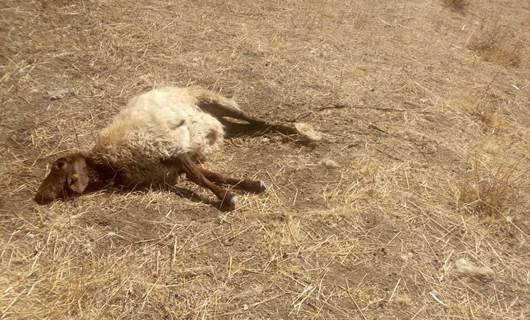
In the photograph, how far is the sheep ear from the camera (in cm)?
345

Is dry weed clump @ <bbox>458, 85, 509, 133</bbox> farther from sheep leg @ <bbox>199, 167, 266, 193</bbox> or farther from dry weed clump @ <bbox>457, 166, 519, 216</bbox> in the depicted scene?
sheep leg @ <bbox>199, 167, 266, 193</bbox>

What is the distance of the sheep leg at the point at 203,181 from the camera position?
3.54 metres

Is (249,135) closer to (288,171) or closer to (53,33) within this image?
(288,171)

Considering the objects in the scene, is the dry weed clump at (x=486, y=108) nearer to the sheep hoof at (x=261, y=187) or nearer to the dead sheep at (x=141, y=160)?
the sheep hoof at (x=261, y=187)

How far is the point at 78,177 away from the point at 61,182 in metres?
0.13

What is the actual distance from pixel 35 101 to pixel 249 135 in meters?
2.29

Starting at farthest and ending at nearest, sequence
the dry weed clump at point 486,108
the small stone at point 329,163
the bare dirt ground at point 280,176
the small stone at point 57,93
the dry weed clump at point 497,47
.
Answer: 1. the dry weed clump at point 497,47
2. the dry weed clump at point 486,108
3. the small stone at point 57,93
4. the small stone at point 329,163
5. the bare dirt ground at point 280,176

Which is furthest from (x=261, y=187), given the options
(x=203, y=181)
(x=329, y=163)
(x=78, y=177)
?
(x=78, y=177)

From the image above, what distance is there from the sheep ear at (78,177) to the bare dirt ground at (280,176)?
13 cm

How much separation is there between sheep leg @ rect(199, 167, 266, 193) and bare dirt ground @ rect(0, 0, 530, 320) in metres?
0.10

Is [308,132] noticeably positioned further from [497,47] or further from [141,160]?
[497,47]

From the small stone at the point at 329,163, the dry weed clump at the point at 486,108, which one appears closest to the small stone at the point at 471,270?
the small stone at the point at 329,163

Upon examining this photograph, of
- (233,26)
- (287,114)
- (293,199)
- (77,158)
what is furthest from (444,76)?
(77,158)

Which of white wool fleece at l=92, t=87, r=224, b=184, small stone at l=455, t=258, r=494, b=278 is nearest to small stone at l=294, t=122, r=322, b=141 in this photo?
white wool fleece at l=92, t=87, r=224, b=184
